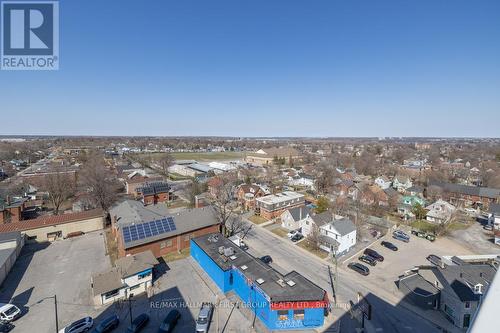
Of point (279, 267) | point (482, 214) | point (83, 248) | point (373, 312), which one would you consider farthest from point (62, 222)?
point (482, 214)

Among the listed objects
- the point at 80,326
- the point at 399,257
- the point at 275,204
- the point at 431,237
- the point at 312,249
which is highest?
the point at 275,204

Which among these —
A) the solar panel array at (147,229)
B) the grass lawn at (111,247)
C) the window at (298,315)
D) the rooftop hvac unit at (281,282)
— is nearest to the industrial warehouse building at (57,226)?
the grass lawn at (111,247)

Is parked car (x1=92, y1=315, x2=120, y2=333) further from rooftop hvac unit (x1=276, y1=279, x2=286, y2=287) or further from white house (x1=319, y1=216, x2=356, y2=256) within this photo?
white house (x1=319, y1=216, x2=356, y2=256)

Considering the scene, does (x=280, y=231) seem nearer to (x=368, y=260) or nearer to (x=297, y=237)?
(x=297, y=237)

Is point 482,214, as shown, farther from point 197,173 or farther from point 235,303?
point 197,173

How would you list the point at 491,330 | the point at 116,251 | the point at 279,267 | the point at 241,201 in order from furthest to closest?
the point at 241,201 < the point at 116,251 < the point at 279,267 < the point at 491,330

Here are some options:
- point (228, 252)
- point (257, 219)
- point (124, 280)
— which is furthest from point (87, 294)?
point (257, 219)
